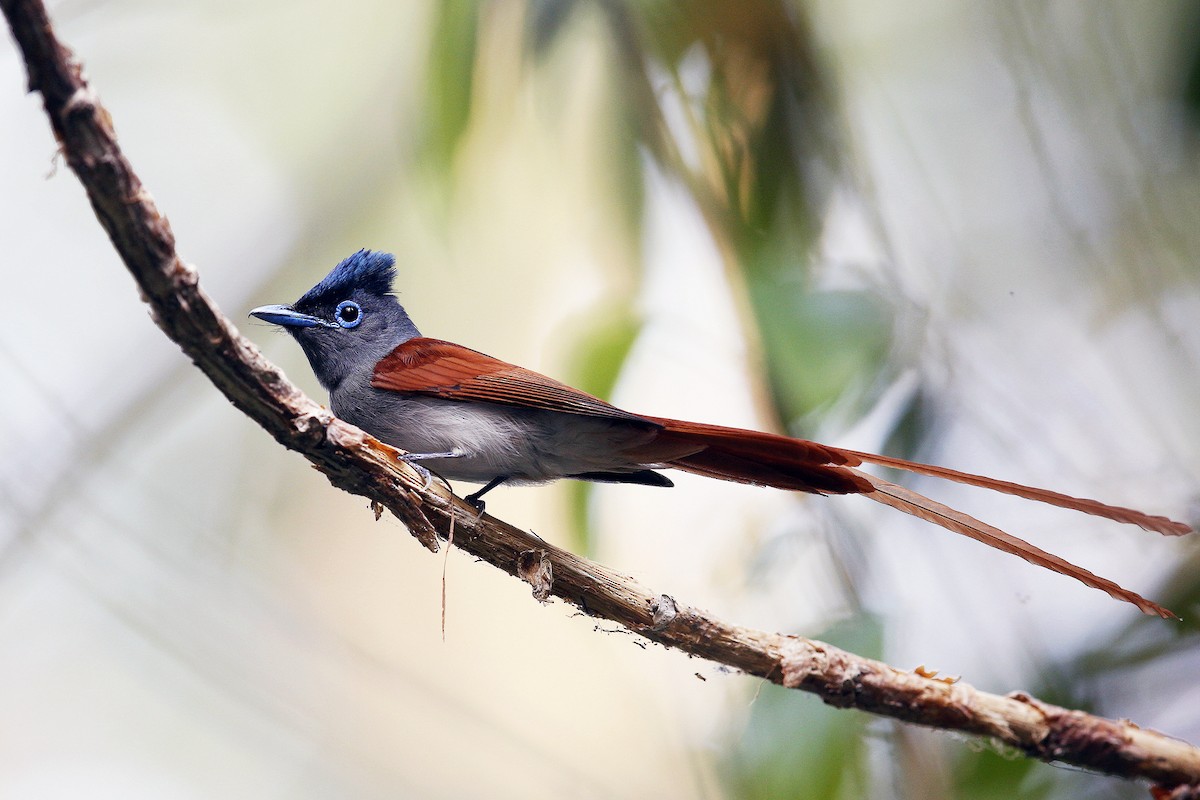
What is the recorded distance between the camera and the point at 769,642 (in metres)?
1.19

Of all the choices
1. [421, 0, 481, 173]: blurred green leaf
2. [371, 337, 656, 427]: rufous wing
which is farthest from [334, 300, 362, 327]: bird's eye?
[421, 0, 481, 173]: blurred green leaf

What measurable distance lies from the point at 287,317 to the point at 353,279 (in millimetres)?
141

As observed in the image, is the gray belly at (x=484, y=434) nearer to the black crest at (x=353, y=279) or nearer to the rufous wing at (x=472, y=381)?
the rufous wing at (x=472, y=381)

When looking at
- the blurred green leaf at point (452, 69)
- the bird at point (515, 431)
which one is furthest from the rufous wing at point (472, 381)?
the blurred green leaf at point (452, 69)

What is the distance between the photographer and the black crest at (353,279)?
1.54 metres

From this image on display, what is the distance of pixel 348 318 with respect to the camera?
5.08ft

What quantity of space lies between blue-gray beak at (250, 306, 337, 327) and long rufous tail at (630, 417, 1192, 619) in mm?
588

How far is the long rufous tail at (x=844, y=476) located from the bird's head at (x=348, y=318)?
0.51m

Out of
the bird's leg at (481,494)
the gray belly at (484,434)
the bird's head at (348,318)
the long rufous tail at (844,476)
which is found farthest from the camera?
the bird's head at (348,318)

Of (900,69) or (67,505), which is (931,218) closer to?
(900,69)

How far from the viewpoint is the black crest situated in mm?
1540

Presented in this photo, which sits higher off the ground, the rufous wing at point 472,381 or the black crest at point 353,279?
the black crest at point 353,279

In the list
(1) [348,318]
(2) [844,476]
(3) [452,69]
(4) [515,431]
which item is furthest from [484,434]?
(3) [452,69]

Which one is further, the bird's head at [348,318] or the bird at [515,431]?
Answer: the bird's head at [348,318]
